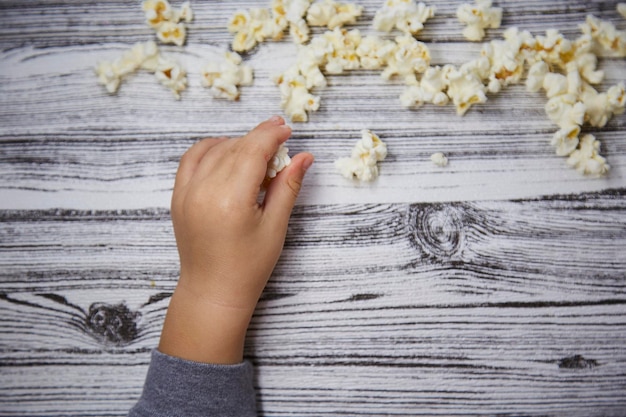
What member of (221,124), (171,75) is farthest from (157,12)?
(221,124)

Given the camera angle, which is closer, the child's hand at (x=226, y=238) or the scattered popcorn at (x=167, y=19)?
the child's hand at (x=226, y=238)

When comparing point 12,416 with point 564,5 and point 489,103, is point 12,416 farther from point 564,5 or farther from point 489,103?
point 564,5

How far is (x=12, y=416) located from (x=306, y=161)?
66 cm

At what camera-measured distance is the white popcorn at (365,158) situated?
85cm

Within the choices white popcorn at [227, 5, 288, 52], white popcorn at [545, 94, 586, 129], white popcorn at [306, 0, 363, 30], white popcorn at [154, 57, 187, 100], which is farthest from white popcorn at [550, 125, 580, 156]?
white popcorn at [154, 57, 187, 100]

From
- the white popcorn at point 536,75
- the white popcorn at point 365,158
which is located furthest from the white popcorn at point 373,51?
the white popcorn at point 536,75

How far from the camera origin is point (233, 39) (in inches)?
36.6

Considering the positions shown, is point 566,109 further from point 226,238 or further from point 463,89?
point 226,238

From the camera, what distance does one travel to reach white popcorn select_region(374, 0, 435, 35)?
35.2 inches

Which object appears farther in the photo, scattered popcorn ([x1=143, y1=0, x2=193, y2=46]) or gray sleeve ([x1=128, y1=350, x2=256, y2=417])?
scattered popcorn ([x1=143, y1=0, x2=193, y2=46])

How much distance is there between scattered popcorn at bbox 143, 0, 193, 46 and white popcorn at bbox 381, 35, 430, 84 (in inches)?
14.2

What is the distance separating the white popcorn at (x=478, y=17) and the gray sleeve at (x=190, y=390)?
69cm

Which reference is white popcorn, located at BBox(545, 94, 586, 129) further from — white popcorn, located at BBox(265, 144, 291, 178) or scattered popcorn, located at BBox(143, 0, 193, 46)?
scattered popcorn, located at BBox(143, 0, 193, 46)

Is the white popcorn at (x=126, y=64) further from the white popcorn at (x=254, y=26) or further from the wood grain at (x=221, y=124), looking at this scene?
the white popcorn at (x=254, y=26)
